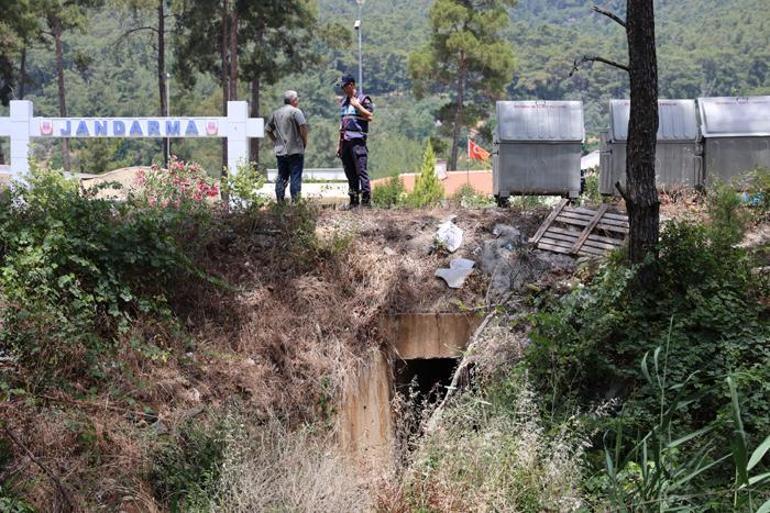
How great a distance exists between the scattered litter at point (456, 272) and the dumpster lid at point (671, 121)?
462 centimetres

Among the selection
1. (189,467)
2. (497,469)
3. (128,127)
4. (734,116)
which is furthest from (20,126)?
(497,469)

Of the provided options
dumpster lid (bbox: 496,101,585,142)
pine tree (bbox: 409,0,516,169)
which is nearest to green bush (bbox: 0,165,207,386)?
dumpster lid (bbox: 496,101,585,142)

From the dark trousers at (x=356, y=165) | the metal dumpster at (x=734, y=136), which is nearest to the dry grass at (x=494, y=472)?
the dark trousers at (x=356, y=165)

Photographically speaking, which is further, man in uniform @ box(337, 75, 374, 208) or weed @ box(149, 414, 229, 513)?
man in uniform @ box(337, 75, 374, 208)

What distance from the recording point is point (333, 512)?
21.6ft

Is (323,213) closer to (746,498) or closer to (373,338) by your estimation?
(373,338)

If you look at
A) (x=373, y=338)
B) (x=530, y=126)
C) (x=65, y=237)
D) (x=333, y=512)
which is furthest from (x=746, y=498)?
(x=530, y=126)

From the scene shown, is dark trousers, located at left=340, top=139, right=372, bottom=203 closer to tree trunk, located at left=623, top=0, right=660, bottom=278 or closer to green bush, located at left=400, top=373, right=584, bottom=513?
tree trunk, located at left=623, top=0, right=660, bottom=278

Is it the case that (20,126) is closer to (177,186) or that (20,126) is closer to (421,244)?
(177,186)

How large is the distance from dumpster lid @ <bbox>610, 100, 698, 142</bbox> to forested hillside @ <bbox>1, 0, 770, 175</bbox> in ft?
94.9

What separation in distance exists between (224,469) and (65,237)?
107 inches

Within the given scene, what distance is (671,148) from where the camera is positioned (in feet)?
45.8

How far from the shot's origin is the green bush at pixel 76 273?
7.76m

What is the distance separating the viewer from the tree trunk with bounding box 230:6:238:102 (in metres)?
33.3
